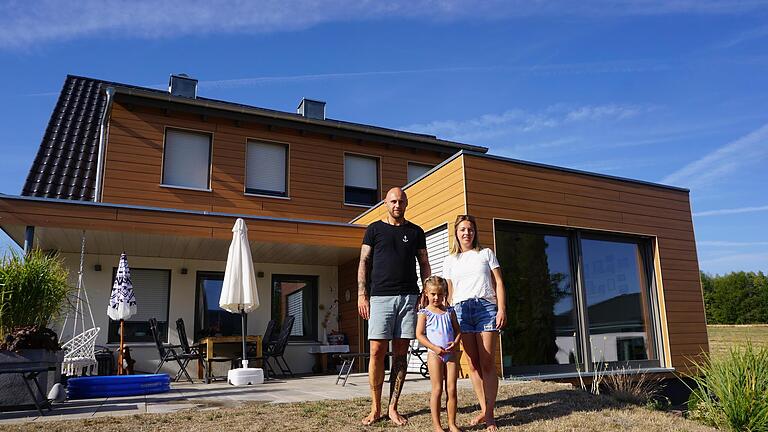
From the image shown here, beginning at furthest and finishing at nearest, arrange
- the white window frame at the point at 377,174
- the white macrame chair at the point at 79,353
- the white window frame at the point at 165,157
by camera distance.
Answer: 1. the white window frame at the point at 377,174
2. the white window frame at the point at 165,157
3. the white macrame chair at the point at 79,353

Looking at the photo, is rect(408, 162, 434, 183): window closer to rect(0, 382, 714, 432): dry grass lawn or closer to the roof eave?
the roof eave

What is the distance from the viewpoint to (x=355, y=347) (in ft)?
35.2

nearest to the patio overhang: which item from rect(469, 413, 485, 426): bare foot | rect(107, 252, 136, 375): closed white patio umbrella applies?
rect(107, 252, 136, 375): closed white patio umbrella

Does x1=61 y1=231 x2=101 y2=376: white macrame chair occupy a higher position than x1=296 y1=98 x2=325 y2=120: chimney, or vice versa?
x1=296 y1=98 x2=325 y2=120: chimney

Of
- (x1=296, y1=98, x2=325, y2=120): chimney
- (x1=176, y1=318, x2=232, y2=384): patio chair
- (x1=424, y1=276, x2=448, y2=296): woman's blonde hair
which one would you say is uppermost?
(x1=296, y1=98, x2=325, y2=120): chimney

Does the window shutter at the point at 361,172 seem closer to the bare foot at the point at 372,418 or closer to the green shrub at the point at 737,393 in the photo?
the green shrub at the point at 737,393

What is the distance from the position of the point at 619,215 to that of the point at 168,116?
8189mm

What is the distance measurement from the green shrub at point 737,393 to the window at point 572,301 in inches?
88.1

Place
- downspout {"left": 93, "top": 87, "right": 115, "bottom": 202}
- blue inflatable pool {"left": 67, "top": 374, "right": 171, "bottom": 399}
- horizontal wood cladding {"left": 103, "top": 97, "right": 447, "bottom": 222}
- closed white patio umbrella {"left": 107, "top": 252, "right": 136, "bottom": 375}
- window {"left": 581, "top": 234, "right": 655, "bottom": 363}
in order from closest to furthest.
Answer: blue inflatable pool {"left": 67, "top": 374, "right": 171, "bottom": 399}
closed white patio umbrella {"left": 107, "top": 252, "right": 136, "bottom": 375}
window {"left": 581, "top": 234, "right": 655, "bottom": 363}
downspout {"left": 93, "top": 87, "right": 115, "bottom": 202}
horizontal wood cladding {"left": 103, "top": 97, "right": 447, "bottom": 222}

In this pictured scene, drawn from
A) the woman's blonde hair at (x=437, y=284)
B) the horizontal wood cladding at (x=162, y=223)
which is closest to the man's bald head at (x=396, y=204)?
the woman's blonde hair at (x=437, y=284)

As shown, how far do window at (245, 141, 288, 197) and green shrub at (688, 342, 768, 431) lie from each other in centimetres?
825

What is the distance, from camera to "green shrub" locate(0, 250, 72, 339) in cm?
538

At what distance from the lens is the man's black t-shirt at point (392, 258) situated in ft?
13.8

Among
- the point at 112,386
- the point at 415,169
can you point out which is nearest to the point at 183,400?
the point at 112,386
